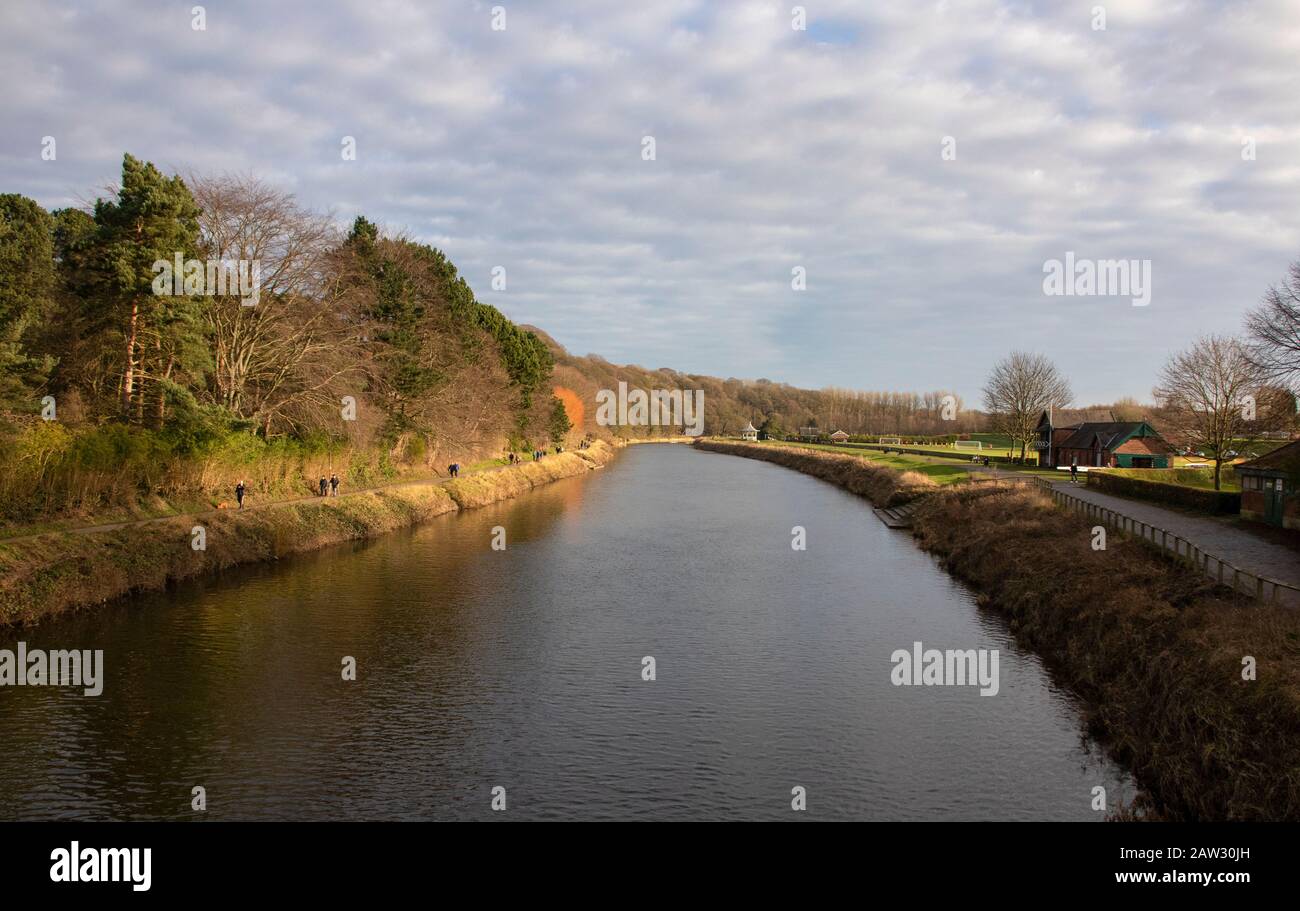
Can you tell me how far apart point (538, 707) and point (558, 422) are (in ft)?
239

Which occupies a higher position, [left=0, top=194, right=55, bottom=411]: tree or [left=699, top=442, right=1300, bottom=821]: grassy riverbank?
[left=0, top=194, right=55, bottom=411]: tree

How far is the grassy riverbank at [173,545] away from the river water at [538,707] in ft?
2.94

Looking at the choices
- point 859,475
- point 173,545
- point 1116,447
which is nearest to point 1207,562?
point 173,545

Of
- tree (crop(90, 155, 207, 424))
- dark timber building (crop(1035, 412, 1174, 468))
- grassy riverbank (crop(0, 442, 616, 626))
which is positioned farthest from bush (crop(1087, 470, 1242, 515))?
tree (crop(90, 155, 207, 424))

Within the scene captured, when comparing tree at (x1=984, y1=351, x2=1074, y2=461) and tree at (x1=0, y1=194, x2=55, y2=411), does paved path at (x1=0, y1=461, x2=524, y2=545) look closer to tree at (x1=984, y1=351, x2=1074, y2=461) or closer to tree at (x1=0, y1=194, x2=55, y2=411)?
tree at (x1=0, y1=194, x2=55, y2=411)

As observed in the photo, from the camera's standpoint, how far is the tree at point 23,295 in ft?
70.7

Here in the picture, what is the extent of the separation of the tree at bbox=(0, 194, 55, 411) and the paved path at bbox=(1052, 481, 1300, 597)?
31601 millimetres

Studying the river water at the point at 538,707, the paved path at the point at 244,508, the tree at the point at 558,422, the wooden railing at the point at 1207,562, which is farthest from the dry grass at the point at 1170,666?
the tree at the point at 558,422

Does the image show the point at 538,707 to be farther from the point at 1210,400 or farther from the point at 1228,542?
the point at 1210,400

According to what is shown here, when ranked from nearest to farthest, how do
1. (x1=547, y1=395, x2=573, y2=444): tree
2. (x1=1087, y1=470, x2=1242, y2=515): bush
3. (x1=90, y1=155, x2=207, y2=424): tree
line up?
(x1=90, y1=155, x2=207, y2=424): tree, (x1=1087, y1=470, x2=1242, y2=515): bush, (x1=547, y1=395, x2=573, y2=444): tree

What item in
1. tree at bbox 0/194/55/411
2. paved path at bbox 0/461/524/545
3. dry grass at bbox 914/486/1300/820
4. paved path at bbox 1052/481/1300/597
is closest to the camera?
dry grass at bbox 914/486/1300/820

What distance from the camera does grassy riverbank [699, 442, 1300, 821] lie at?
9.99 metres

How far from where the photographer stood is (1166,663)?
43.5ft
